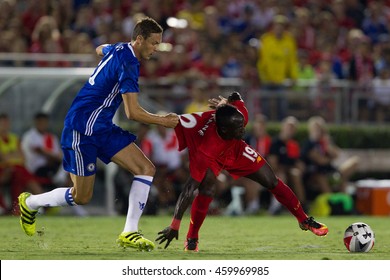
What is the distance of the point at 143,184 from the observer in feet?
37.7

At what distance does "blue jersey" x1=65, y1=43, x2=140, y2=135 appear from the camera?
37.2 feet

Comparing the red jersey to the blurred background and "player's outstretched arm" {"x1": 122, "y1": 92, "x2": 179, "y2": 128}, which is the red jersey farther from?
the blurred background

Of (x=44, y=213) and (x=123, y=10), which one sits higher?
(x=123, y=10)

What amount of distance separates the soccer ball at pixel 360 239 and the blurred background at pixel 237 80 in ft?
25.2

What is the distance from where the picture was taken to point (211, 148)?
1180 cm

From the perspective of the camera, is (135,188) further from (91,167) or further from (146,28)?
(146,28)

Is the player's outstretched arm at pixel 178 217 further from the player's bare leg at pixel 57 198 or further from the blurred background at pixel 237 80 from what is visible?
the blurred background at pixel 237 80

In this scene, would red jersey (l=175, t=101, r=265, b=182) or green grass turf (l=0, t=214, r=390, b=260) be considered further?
red jersey (l=175, t=101, r=265, b=182)

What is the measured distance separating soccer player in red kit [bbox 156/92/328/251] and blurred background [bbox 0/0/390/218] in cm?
700

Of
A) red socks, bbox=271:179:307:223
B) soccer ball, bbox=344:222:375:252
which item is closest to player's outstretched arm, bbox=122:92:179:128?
red socks, bbox=271:179:307:223

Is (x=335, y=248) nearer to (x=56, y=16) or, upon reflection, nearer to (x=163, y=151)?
(x=163, y=151)

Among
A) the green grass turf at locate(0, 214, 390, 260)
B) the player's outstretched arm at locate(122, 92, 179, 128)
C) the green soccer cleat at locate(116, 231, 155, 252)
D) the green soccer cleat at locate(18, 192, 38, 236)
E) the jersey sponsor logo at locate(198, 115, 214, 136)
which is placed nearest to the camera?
the green grass turf at locate(0, 214, 390, 260)

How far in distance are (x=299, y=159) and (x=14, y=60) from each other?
5.71m
